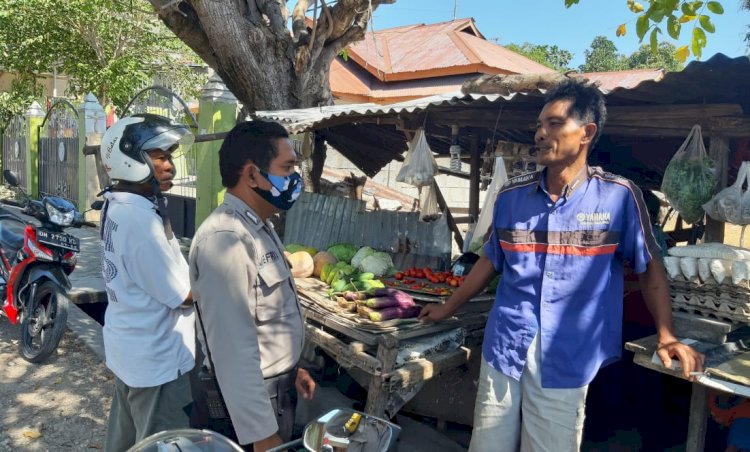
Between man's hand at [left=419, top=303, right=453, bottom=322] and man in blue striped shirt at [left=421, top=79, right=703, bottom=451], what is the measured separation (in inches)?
21.0

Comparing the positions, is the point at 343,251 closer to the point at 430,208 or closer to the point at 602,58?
the point at 430,208

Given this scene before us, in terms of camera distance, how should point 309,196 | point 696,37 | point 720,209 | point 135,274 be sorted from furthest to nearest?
point 309,196, point 696,37, point 720,209, point 135,274

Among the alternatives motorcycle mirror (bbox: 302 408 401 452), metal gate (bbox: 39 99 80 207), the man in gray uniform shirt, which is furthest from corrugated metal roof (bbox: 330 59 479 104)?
motorcycle mirror (bbox: 302 408 401 452)

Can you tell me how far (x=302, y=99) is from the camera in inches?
262

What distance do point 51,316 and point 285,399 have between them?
11.8 ft

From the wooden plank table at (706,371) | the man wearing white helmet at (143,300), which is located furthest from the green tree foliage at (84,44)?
the wooden plank table at (706,371)

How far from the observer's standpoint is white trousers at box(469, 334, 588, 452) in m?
2.33

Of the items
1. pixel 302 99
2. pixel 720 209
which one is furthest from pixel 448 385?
pixel 302 99

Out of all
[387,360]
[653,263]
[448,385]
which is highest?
[653,263]

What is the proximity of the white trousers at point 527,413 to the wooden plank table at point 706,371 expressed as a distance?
1.12ft

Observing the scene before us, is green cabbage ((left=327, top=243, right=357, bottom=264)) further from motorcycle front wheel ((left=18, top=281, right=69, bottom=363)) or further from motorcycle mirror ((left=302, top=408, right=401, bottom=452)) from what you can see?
motorcycle mirror ((left=302, top=408, right=401, bottom=452))

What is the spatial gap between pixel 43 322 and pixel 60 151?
8.58 m

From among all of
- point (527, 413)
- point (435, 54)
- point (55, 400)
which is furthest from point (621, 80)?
point (435, 54)

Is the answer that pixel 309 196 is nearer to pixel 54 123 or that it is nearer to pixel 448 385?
pixel 448 385
